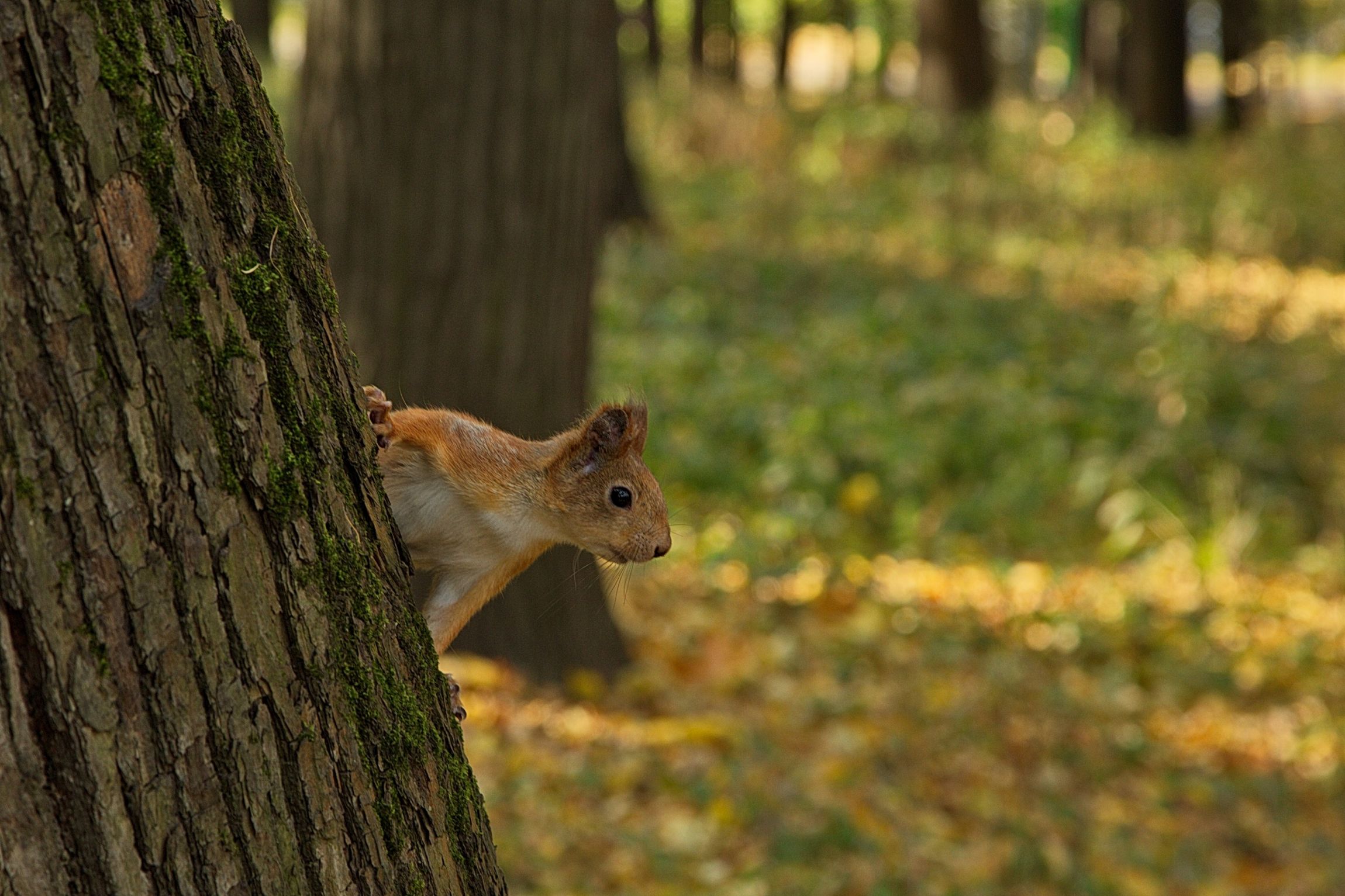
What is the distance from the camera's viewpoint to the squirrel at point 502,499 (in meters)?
2.09

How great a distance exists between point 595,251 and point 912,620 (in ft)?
8.32

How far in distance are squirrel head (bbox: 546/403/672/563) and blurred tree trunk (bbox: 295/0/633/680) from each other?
3127 mm

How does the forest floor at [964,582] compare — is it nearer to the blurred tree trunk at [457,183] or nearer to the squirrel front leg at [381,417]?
the blurred tree trunk at [457,183]

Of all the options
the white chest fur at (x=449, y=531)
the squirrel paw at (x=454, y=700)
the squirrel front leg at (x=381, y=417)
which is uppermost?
the squirrel front leg at (x=381, y=417)

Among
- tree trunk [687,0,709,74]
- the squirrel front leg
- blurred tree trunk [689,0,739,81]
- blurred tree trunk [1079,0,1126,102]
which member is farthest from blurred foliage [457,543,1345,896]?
blurred tree trunk [689,0,739,81]

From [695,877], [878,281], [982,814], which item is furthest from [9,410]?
[878,281]

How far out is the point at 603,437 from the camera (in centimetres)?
214

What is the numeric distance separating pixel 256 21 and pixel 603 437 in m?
19.4

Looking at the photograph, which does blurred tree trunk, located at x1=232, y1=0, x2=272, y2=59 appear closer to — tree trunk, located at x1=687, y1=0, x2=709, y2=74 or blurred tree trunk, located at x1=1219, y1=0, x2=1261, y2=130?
tree trunk, located at x1=687, y1=0, x2=709, y2=74

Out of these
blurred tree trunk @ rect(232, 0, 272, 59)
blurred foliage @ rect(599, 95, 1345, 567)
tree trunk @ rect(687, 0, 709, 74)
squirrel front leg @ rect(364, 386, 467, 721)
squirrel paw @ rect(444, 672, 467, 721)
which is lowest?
blurred foliage @ rect(599, 95, 1345, 567)

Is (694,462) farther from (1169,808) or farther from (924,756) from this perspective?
(1169,808)

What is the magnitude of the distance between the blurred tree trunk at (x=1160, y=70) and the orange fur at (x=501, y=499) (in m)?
19.0

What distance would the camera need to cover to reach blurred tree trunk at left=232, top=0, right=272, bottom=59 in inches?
735

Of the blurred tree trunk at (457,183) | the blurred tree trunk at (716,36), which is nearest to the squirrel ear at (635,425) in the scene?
the blurred tree trunk at (457,183)
